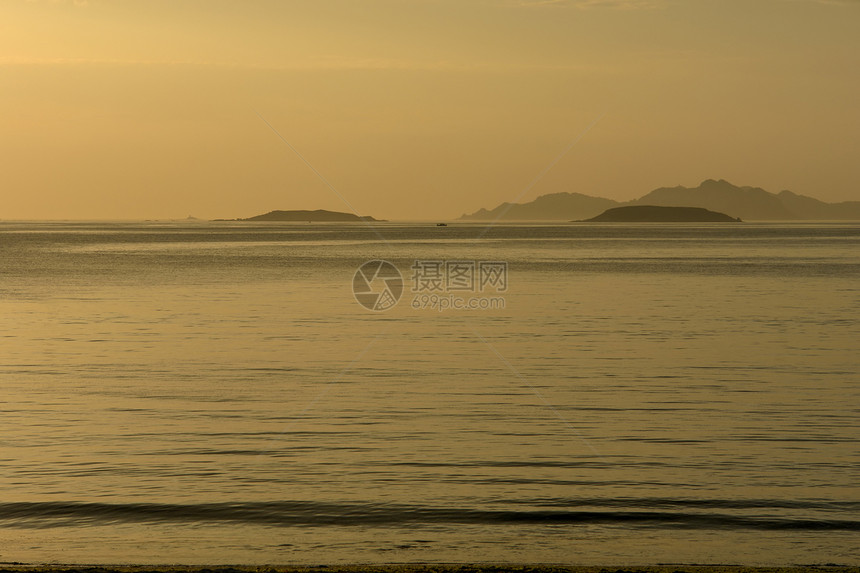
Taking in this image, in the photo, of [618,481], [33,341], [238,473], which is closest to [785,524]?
[618,481]

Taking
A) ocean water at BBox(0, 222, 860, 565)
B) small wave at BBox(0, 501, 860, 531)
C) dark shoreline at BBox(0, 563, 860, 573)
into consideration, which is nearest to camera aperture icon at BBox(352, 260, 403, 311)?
ocean water at BBox(0, 222, 860, 565)

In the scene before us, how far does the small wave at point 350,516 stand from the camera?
1144cm

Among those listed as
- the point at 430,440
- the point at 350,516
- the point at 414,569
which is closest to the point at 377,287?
the point at 430,440

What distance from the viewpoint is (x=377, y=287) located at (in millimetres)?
53562

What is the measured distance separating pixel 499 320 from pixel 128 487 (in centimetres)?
2332

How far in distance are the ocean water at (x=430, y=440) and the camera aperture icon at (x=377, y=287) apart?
7814 millimetres

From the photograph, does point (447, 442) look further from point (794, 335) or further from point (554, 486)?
point (794, 335)

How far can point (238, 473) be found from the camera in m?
13.8

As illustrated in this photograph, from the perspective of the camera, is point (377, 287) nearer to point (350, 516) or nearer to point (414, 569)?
point (350, 516)

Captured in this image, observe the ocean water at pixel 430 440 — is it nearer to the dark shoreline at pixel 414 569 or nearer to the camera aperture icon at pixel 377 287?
the dark shoreline at pixel 414 569

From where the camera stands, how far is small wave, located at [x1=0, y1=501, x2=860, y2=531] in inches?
450

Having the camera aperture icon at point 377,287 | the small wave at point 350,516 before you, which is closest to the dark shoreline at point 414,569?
the small wave at point 350,516

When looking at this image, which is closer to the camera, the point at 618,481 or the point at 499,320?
the point at 618,481

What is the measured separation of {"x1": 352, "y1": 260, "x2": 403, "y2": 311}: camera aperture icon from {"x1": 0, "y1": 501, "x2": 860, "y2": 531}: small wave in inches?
1113
